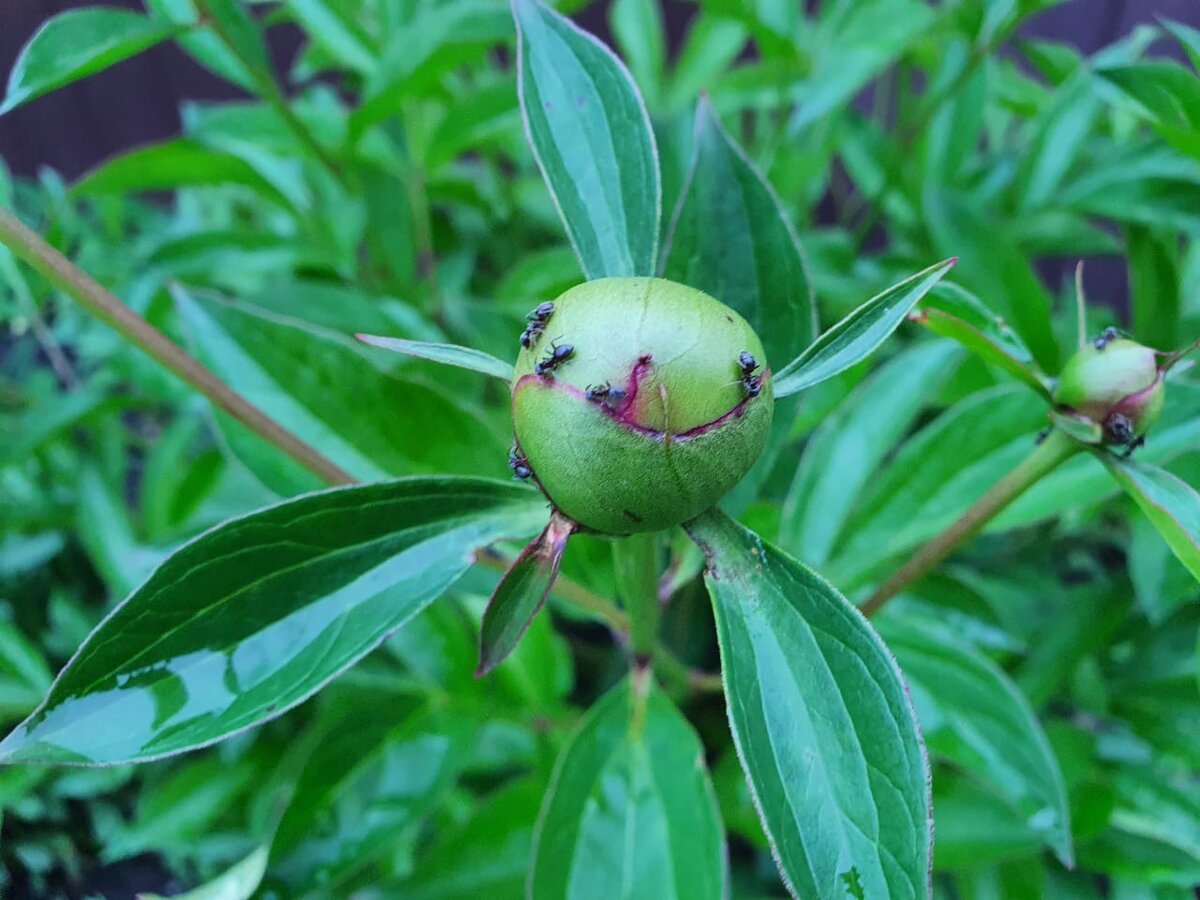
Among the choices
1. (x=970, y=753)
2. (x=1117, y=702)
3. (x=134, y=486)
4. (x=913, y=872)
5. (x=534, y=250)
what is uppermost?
(x=534, y=250)

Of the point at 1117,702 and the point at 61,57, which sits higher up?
the point at 61,57

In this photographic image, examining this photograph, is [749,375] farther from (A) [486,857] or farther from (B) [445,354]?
(A) [486,857]

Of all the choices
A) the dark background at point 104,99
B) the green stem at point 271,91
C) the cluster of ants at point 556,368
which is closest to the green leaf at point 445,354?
the cluster of ants at point 556,368

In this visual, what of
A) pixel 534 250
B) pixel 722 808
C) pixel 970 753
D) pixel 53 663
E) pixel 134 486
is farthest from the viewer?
pixel 134 486

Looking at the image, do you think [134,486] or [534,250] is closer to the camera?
[534,250]

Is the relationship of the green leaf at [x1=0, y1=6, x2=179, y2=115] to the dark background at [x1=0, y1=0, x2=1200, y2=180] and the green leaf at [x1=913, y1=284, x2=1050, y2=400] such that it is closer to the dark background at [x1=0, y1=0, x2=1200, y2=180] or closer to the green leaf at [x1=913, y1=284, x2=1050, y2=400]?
the green leaf at [x1=913, y1=284, x2=1050, y2=400]

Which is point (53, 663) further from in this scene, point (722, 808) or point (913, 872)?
point (913, 872)

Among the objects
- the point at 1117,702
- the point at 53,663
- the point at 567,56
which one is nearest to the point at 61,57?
the point at 567,56

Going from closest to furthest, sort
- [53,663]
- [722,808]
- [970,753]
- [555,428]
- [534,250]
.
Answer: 1. [555,428]
2. [970,753]
3. [722,808]
4. [53,663]
5. [534,250]
